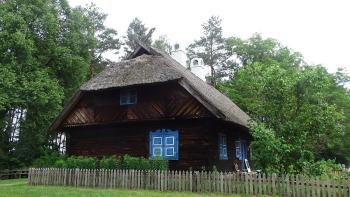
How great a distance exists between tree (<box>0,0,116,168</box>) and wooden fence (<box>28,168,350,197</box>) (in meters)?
11.6

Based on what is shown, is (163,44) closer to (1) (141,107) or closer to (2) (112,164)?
(1) (141,107)

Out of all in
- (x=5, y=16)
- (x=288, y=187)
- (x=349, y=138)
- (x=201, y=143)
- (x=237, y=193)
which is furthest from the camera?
(x=349, y=138)

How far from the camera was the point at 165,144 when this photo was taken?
1800 centimetres

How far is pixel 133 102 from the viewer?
62.8 ft

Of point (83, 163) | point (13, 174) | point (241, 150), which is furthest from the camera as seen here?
point (13, 174)

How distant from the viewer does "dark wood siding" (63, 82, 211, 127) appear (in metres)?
17.4

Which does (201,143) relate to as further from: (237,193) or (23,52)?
(23,52)

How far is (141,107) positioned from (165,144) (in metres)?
2.24

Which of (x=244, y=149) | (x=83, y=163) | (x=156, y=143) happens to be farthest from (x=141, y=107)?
(x=244, y=149)

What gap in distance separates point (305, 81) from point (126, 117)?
877cm

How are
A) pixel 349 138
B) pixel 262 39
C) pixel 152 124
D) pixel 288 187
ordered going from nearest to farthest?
1. pixel 288 187
2. pixel 152 124
3. pixel 349 138
4. pixel 262 39

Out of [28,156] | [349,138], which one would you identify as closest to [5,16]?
[28,156]

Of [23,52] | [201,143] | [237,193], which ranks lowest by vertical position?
[237,193]

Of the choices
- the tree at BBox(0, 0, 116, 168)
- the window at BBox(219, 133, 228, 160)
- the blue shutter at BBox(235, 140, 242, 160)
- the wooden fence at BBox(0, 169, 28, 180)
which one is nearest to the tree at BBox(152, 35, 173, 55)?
the tree at BBox(0, 0, 116, 168)
